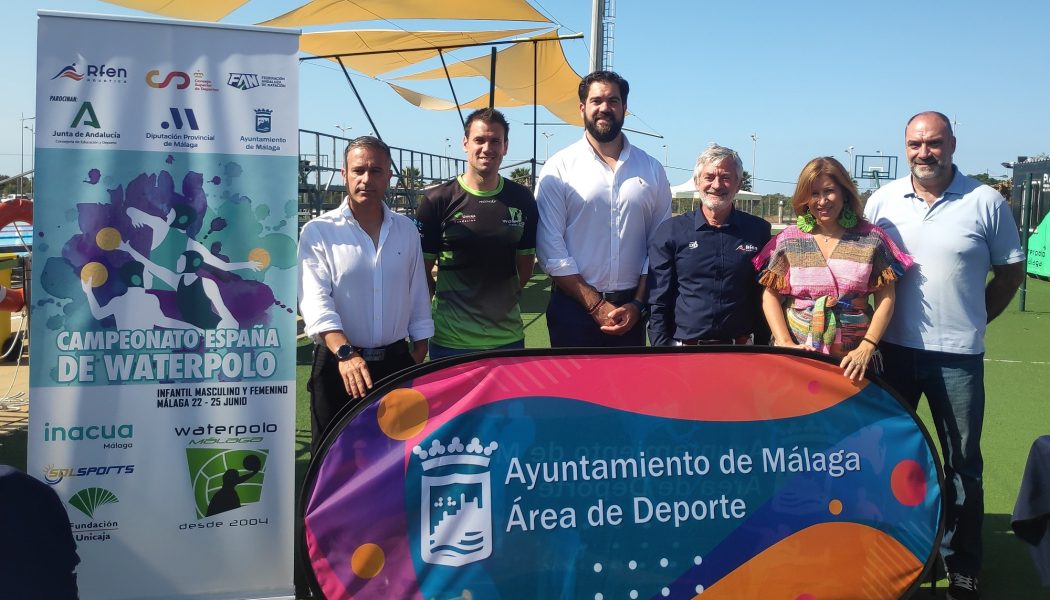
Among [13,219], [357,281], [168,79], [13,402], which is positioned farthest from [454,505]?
[13,402]

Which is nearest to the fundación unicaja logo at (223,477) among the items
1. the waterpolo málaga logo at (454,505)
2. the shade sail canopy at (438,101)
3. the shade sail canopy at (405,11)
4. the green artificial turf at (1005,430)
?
the waterpolo málaga logo at (454,505)

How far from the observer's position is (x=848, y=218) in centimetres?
324

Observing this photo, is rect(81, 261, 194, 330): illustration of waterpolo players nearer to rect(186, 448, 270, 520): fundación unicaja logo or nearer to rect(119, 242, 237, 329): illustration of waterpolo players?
rect(119, 242, 237, 329): illustration of waterpolo players

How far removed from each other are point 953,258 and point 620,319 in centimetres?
144

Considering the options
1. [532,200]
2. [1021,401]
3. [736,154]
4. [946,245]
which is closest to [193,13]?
[532,200]

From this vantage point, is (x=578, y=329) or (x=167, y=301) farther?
(x=578, y=329)

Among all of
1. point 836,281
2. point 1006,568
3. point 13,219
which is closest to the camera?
point 836,281

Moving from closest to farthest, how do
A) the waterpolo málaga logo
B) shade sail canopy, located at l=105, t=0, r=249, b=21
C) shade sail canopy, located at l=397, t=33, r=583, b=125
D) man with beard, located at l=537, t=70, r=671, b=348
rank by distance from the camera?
1. the waterpolo málaga logo
2. man with beard, located at l=537, t=70, r=671, b=348
3. shade sail canopy, located at l=105, t=0, r=249, b=21
4. shade sail canopy, located at l=397, t=33, r=583, b=125

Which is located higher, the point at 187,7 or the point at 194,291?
the point at 187,7

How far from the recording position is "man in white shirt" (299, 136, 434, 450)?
10.0 feet

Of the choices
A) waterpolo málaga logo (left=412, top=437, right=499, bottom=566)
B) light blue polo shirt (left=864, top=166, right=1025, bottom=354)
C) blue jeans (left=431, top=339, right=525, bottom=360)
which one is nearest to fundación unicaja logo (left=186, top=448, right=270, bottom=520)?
waterpolo málaga logo (left=412, top=437, right=499, bottom=566)

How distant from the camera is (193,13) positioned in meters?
8.97

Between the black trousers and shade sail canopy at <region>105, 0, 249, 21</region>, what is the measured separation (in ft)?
23.2

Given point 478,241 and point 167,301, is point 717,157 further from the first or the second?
point 167,301
